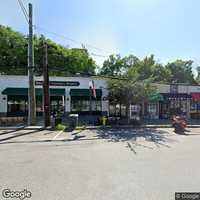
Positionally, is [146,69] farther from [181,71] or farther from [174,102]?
[174,102]

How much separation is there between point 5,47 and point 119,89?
25.8 meters

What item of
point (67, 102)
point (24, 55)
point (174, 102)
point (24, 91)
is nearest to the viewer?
point (24, 91)

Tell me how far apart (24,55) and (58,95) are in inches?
694

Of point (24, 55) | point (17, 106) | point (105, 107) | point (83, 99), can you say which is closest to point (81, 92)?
point (83, 99)

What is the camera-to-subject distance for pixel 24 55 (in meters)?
46.1

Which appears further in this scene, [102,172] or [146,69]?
[146,69]

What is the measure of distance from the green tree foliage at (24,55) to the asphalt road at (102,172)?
32.8 metres

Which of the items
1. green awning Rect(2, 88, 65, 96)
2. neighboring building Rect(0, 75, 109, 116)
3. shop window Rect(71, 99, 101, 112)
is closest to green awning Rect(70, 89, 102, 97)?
neighboring building Rect(0, 75, 109, 116)

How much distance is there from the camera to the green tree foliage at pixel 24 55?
45.5m

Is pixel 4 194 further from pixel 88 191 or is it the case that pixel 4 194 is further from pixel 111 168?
pixel 111 168

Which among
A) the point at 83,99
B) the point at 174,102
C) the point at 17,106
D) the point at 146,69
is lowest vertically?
the point at 17,106

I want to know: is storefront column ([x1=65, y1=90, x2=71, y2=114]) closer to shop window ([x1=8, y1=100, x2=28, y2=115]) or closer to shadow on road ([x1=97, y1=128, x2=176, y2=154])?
shop window ([x1=8, y1=100, x2=28, y2=115])

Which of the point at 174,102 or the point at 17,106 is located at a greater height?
the point at 174,102

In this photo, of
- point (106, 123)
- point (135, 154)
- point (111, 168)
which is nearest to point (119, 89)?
point (106, 123)
